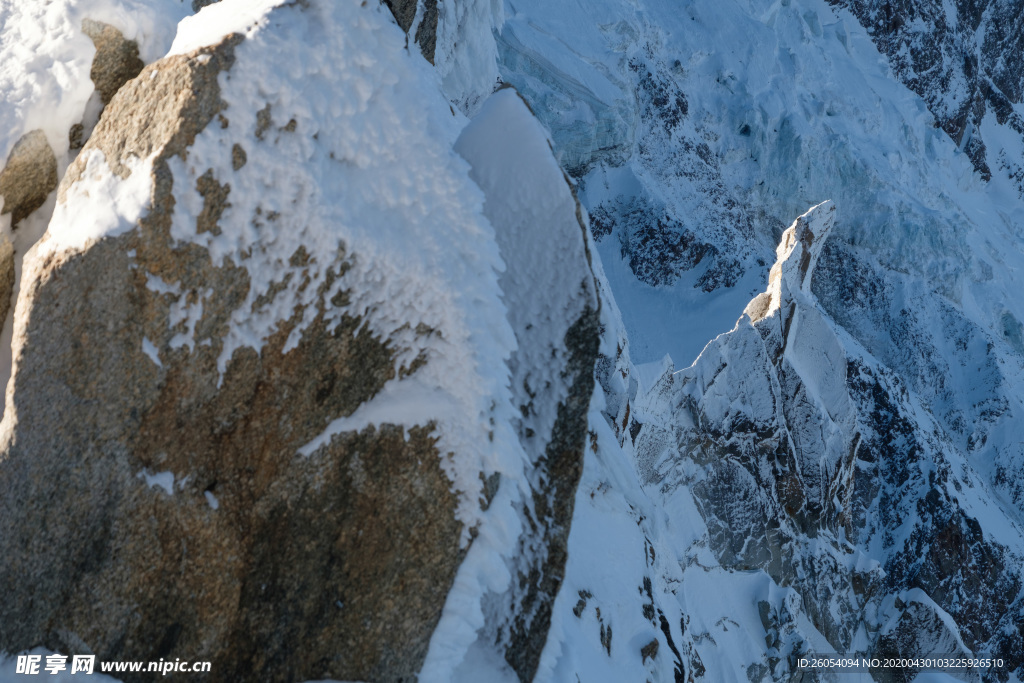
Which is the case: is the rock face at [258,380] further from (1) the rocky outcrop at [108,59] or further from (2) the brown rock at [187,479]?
(1) the rocky outcrop at [108,59]

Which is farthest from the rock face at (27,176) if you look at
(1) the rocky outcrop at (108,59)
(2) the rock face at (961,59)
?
(2) the rock face at (961,59)

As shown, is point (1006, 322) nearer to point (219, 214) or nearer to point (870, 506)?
point (870, 506)

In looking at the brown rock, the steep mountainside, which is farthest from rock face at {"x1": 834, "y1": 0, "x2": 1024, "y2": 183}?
the brown rock

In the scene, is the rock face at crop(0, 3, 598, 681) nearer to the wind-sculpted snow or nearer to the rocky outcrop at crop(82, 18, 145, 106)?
the rocky outcrop at crop(82, 18, 145, 106)

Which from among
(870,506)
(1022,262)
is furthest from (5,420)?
(1022,262)

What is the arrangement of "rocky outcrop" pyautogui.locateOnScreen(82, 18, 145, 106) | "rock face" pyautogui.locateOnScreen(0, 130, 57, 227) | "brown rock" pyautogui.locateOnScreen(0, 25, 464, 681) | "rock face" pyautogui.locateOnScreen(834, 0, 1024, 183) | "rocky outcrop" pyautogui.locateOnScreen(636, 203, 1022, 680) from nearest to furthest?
1. "brown rock" pyautogui.locateOnScreen(0, 25, 464, 681)
2. "rock face" pyautogui.locateOnScreen(0, 130, 57, 227)
3. "rocky outcrop" pyautogui.locateOnScreen(82, 18, 145, 106)
4. "rocky outcrop" pyautogui.locateOnScreen(636, 203, 1022, 680)
5. "rock face" pyautogui.locateOnScreen(834, 0, 1024, 183)
